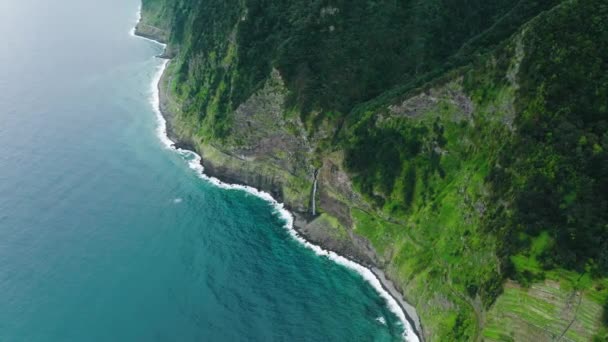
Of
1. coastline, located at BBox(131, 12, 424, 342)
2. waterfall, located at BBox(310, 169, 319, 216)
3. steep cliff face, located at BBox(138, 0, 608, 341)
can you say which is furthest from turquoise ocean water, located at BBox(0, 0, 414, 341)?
steep cliff face, located at BBox(138, 0, 608, 341)

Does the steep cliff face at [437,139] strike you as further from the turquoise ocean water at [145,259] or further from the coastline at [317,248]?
the turquoise ocean water at [145,259]

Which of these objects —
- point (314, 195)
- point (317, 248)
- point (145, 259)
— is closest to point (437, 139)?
point (314, 195)

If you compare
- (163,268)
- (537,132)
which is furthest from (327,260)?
(537,132)

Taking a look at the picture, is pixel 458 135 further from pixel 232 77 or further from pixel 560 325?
A: pixel 232 77

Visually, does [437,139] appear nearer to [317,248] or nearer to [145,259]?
[317,248]

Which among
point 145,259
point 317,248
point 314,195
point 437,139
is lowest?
point 145,259
